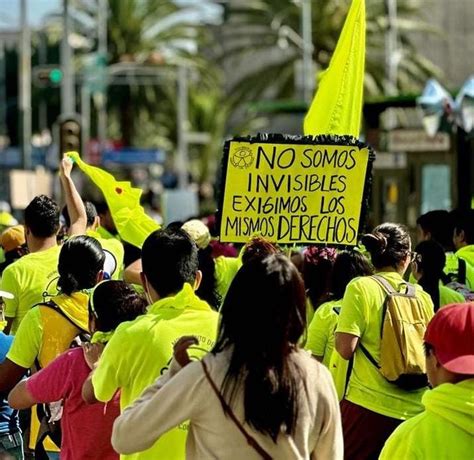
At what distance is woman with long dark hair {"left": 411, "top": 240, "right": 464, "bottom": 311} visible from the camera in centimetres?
704

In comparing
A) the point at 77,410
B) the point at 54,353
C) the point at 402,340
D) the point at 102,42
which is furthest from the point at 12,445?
the point at 102,42

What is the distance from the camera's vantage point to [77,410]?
5422 mm

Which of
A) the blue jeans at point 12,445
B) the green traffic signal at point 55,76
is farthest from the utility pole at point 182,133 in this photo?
the blue jeans at point 12,445

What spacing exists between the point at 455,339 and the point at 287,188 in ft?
11.1

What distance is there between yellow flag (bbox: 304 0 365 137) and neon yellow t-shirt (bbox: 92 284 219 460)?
11.8 ft

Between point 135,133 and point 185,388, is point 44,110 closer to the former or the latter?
point 135,133

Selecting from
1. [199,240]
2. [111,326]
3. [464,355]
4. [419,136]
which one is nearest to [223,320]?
[464,355]

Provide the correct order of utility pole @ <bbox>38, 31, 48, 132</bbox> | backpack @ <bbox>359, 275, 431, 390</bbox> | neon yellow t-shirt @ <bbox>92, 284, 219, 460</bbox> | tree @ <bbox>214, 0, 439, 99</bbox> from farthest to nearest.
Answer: utility pole @ <bbox>38, 31, 48, 132</bbox>
tree @ <bbox>214, 0, 439, 99</bbox>
backpack @ <bbox>359, 275, 431, 390</bbox>
neon yellow t-shirt @ <bbox>92, 284, 219, 460</bbox>

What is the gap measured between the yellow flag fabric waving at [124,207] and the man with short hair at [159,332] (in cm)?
360

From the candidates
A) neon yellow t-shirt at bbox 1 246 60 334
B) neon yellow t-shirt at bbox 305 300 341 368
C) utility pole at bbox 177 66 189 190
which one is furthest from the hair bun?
utility pole at bbox 177 66 189 190

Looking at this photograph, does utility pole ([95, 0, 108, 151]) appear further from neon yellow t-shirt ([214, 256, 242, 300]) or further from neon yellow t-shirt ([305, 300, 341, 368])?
neon yellow t-shirt ([305, 300, 341, 368])

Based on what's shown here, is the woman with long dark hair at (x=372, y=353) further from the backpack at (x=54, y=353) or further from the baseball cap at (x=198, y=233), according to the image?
the baseball cap at (x=198, y=233)

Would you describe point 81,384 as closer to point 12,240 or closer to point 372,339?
point 372,339

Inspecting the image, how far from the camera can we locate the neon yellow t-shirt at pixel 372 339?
20.8 ft
